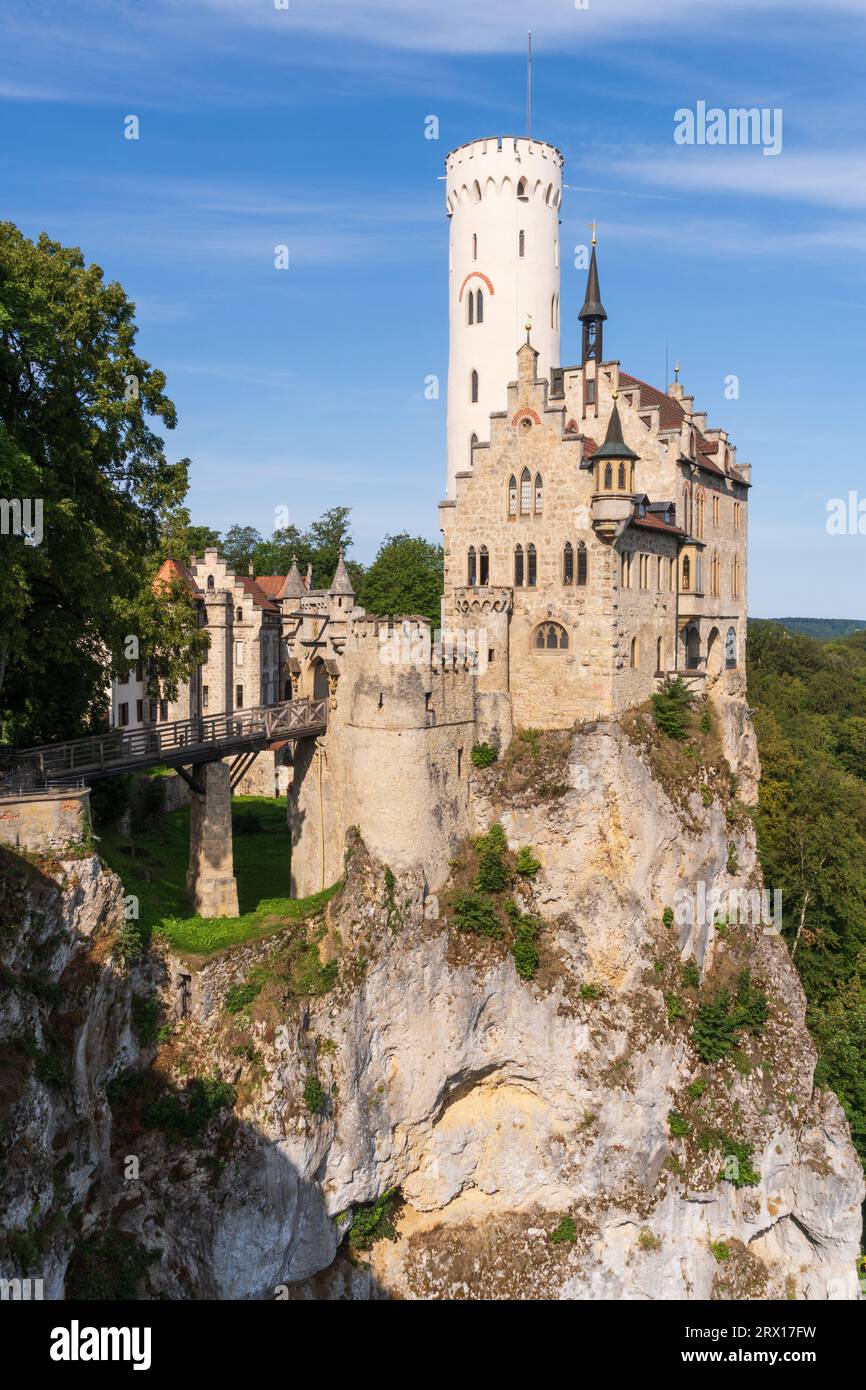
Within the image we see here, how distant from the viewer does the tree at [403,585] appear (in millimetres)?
61969

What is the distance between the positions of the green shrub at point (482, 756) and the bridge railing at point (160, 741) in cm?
554

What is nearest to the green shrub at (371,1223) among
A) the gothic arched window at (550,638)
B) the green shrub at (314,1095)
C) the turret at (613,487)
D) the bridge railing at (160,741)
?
the green shrub at (314,1095)

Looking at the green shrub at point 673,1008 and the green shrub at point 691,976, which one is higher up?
the green shrub at point 691,976

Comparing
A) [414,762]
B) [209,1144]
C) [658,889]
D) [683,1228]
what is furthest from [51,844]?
[683,1228]

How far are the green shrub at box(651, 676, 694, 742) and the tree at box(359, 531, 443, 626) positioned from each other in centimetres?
2363

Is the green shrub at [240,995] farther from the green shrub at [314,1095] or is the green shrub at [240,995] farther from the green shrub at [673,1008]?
the green shrub at [673,1008]

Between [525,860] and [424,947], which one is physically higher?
[525,860]

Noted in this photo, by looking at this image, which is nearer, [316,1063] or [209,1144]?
[209,1144]

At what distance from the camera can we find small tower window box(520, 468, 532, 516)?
125ft

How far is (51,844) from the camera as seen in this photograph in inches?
990

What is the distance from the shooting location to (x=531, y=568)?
1507 inches

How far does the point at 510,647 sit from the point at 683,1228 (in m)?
21.5

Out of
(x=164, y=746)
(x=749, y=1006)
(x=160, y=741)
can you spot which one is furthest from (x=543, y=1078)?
(x=160, y=741)
